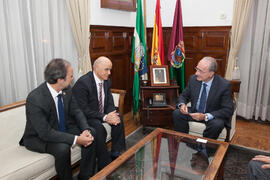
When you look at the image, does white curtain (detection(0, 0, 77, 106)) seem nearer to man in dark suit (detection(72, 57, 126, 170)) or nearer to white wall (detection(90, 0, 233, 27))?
man in dark suit (detection(72, 57, 126, 170))

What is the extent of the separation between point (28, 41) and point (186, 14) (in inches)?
116

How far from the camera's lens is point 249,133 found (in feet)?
11.8

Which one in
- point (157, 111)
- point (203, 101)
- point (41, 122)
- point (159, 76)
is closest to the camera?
point (41, 122)

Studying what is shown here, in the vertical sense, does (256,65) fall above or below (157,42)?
below

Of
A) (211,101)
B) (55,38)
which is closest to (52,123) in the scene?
(55,38)

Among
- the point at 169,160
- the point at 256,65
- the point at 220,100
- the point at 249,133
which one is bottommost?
the point at 249,133

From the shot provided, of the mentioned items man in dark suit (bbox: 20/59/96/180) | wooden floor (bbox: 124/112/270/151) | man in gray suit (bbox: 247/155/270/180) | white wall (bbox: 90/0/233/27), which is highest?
white wall (bbox: 90/0/233/27)

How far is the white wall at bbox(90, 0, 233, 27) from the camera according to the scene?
3.76 metres

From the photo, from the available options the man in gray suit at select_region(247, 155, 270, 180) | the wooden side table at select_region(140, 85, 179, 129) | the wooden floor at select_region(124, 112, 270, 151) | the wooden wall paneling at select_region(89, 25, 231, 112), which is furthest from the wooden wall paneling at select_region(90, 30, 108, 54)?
the man in gray suit at select_region(247, 155, 270, 180)

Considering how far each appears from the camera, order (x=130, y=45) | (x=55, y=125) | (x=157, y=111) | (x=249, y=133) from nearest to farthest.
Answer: (x=55, y=125) → (x=157, y=111) → (x=249, y=133) → (x=130, y=45)

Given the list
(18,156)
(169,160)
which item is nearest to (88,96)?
(18,156)

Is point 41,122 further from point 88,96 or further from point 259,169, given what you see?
point 259,169

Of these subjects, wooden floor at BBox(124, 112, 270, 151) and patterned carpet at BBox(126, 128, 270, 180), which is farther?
wooden floor at BBox(124, 112, 270, 151)

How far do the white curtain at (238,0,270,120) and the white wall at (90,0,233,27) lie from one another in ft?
1.43
